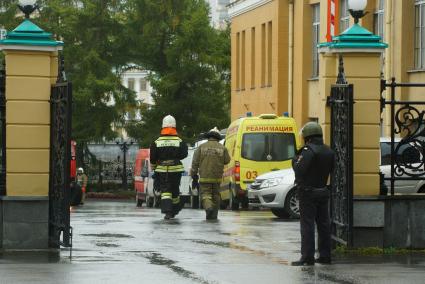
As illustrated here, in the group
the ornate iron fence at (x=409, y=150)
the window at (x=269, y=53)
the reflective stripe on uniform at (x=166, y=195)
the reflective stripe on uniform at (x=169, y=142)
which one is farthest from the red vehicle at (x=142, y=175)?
the ornate iron fence at (x=409, y=150)

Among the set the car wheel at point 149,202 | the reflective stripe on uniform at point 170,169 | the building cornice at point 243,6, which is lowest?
Result: the car wheel at point 149,202

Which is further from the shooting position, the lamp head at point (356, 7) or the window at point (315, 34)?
the window at point (315, 34)

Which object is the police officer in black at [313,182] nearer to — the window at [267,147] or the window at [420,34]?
the window at [267,147]

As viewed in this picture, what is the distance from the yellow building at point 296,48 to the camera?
126ft

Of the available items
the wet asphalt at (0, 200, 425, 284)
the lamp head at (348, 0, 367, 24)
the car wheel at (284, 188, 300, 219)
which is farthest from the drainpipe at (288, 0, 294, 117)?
the lamp head at (348, 0, 367, 24)

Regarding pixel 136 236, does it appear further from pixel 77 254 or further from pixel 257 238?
pixel 77 254

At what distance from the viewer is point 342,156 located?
54.3ft

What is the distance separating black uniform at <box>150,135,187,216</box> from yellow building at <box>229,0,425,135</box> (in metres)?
10.8

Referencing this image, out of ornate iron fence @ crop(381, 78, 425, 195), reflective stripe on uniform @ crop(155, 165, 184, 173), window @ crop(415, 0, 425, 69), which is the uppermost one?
window @ crop(415, 0, 425, 69)

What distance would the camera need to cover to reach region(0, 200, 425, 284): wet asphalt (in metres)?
13.4

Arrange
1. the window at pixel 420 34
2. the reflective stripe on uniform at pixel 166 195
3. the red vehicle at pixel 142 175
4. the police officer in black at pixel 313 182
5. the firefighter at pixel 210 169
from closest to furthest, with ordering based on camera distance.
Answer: the police officer in black at pixel 313 182 → the reflective stripe on uniform at pixel 166 195 → the firefighter at pixel 210 169 → the window at pixel 420 34 → the red vehicle at pixel 142 175

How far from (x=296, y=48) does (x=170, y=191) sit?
88.3 ft

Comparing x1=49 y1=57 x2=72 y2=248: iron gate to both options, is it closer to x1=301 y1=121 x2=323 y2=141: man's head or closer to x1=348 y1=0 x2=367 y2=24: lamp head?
x1=301 y1=121 x2=323 y2=141: man's head

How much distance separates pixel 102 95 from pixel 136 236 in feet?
162
